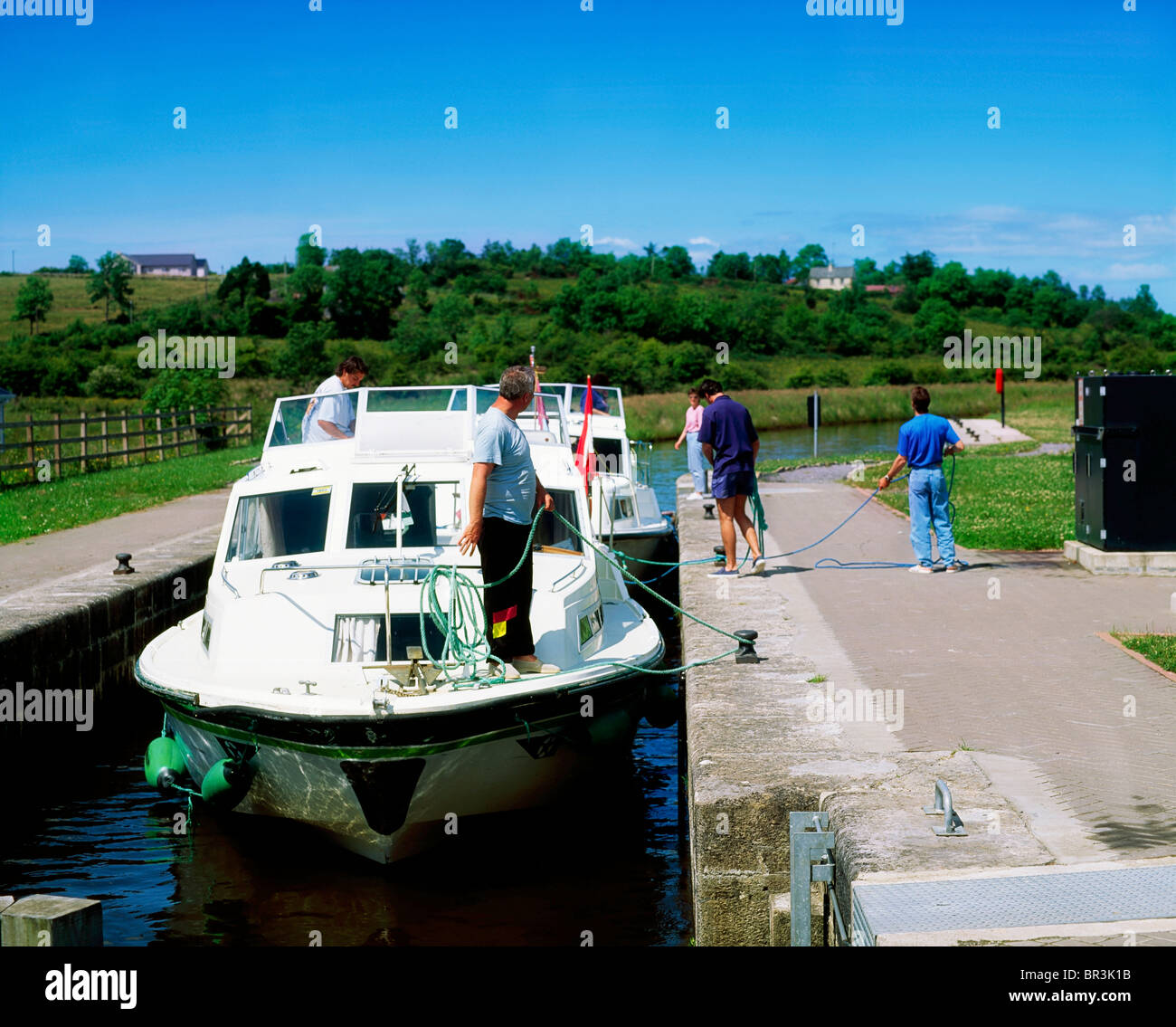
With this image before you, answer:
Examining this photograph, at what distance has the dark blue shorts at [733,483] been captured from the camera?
41.2ft

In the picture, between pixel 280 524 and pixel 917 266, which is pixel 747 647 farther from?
pixel 917 266

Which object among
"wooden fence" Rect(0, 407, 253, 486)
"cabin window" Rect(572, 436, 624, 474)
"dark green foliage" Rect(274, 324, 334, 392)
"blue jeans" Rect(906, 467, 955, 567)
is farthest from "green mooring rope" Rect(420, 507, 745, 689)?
"dark green foliage" Rect(274, 324, 334, 392)

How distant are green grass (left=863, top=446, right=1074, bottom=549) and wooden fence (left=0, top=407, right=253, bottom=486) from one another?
17.1m

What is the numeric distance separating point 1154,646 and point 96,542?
13.4m

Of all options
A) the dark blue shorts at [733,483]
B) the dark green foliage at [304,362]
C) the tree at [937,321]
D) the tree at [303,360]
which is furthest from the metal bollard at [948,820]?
the tree at [937,321]

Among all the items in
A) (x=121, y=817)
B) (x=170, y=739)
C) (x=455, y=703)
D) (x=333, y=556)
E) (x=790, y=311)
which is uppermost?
(x=790, y=311)

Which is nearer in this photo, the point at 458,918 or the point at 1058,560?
the point at 458,918

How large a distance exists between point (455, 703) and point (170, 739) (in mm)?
3157

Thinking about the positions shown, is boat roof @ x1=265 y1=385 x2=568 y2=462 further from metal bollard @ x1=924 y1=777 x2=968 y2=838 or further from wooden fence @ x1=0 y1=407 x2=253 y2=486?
wooden fence @ x1=0 y1=407 x2=253 y2=486

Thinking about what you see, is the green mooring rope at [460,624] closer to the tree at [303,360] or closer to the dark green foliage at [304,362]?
the dark green foliage at [304,362]

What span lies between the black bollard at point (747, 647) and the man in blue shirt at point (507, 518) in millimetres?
1422

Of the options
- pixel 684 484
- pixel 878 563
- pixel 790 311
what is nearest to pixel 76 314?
pixel 790 311

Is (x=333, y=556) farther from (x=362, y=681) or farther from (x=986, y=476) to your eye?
(x=986, y=476)

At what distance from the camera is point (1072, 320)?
140 metres
